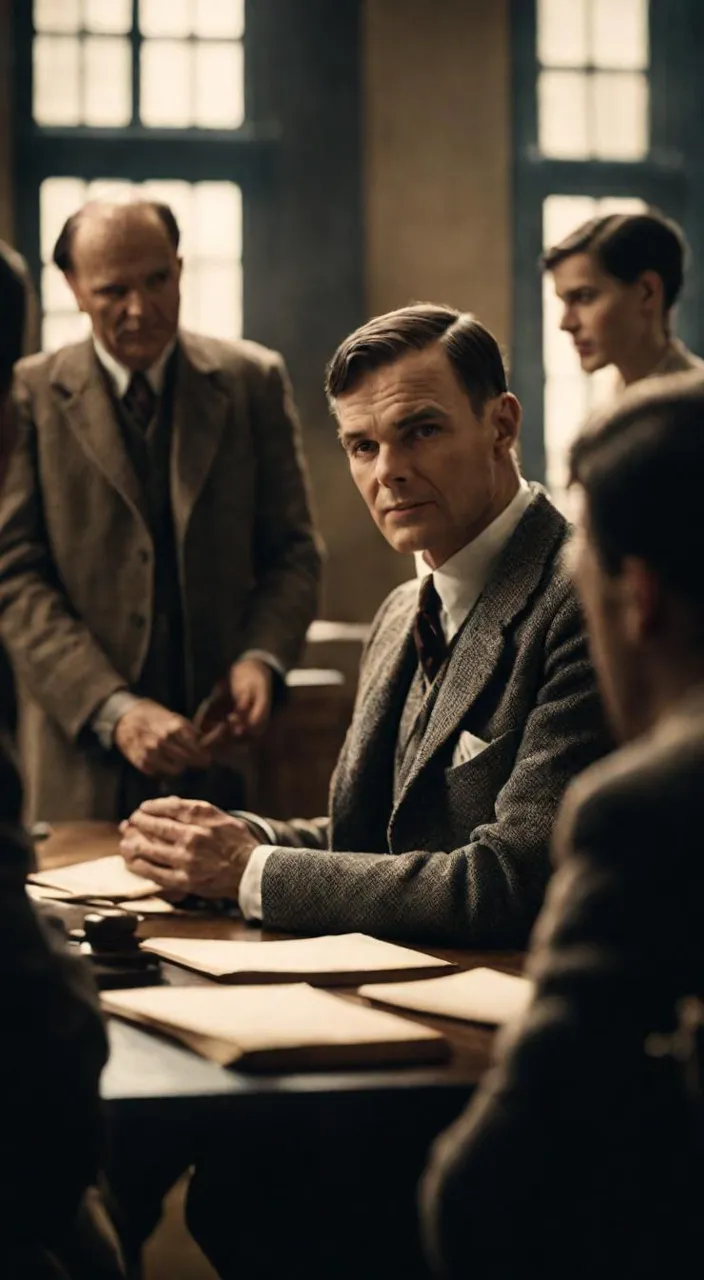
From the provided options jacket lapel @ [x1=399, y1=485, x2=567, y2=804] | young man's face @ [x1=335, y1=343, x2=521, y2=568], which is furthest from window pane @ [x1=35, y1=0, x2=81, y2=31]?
jacket lapel @ [x1=399, y1=485, x2=567, y2=804]

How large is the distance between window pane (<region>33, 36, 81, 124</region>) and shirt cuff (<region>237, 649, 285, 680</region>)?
368 centimetres

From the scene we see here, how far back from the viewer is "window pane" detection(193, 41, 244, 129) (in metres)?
7.14

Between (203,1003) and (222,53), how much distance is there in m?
5.93

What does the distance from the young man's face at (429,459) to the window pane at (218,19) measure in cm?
474

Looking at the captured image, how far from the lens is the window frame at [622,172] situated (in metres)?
7.30

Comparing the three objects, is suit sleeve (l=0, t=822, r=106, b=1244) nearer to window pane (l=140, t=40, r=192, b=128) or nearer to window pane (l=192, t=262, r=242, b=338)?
window pane (l=192, t=262, r=242, b=338)

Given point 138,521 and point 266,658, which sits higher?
point 138,521

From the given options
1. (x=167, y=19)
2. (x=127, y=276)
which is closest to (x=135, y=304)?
(x=127, y=276)

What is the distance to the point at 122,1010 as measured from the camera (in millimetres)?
1918

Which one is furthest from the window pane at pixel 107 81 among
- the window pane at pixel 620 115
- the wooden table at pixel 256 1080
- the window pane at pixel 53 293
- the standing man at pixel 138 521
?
the wooden table at pixel 256 1080

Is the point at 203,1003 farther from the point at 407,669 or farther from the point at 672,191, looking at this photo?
the point at 672,191

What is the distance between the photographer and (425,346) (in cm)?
287

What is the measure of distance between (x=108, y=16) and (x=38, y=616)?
3.80 meters

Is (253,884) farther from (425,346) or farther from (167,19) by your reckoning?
(167,19)
